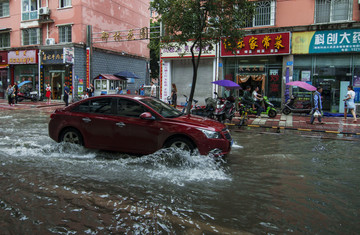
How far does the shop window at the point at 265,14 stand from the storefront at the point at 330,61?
1777mm

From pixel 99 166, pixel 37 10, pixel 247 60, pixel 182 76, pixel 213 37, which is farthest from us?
pixel 37 10

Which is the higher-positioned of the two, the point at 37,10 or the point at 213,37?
the point at 37,10

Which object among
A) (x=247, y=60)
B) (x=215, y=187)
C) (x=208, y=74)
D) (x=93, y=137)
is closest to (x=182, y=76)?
(x=208, y=74)

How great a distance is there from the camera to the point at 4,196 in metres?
4.23

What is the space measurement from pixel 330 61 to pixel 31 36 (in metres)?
25.0

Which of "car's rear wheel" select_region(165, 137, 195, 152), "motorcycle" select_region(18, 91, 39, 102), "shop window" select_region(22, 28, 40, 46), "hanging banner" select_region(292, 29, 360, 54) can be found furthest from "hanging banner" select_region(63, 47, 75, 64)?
"car's rear wheel" select_region(165, 137, 195, 152)

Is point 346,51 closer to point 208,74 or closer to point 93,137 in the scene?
point 208,74

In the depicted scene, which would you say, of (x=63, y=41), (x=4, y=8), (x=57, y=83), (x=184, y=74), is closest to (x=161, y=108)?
(x=184, y=74)

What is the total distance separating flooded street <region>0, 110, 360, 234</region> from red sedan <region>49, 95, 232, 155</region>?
0.26 m

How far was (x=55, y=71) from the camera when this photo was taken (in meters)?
25.6

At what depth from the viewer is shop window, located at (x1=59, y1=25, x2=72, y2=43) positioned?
24.8 metres

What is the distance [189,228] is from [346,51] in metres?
15.7

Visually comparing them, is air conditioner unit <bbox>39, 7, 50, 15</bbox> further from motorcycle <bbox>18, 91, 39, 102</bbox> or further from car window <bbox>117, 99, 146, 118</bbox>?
car window <bbox>117, 99, 146, 118</bbox>

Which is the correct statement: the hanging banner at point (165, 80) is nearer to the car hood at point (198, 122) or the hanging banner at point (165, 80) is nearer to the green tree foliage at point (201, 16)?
the green tree foliage at point (201, 16)
